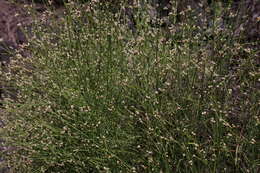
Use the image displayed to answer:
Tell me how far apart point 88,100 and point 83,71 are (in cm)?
32

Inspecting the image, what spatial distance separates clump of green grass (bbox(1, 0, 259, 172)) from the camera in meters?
2.48

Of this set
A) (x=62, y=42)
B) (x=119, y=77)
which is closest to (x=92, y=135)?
(x=119, y=77)

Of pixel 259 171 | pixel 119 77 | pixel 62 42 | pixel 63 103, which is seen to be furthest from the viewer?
pixel 62 42

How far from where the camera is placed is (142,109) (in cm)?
297

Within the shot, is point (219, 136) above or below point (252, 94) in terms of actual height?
below

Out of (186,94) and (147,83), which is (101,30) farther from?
(186,94)

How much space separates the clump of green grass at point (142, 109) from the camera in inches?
97.8

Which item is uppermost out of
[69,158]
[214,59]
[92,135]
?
[214,59]

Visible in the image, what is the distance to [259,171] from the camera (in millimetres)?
2479

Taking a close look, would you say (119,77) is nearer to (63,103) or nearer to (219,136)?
(63,103)

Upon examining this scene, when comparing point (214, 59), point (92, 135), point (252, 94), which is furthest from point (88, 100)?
point (252, 94)

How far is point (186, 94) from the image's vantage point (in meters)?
2.73

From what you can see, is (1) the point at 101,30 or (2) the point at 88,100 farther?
(1) the point at 101,30

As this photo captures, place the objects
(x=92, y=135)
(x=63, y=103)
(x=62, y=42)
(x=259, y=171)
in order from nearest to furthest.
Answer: (x=259, y=171)
(x=92, y=135)
(x=63, y=103)
(x=62, y=42)
